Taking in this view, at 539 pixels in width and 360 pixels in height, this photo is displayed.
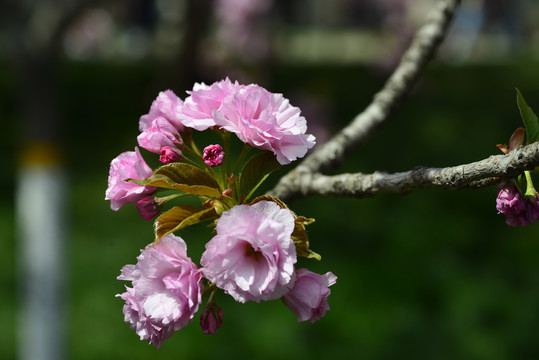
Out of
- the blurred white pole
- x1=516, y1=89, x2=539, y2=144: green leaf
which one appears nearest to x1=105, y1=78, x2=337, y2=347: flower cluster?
x1=516, y1=89, x2=539, y2=144: green leaf

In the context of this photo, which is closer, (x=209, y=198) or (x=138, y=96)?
(x=209, y=198)

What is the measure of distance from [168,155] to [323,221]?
4658 mm

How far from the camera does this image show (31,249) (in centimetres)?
405

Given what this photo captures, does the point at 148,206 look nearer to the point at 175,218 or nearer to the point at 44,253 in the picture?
the point at 175,218

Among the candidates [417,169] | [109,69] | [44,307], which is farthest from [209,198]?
[109,69]

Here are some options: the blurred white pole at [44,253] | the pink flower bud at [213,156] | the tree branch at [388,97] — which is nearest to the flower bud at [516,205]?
the pink flower bud at [213,156]

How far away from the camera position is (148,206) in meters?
0.96

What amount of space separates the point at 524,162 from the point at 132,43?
705 inches

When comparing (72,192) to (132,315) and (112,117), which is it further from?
(132,315)

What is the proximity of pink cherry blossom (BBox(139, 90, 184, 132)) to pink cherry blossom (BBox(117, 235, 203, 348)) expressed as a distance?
7.8 inches

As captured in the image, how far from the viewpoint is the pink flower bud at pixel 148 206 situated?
3.14 ft

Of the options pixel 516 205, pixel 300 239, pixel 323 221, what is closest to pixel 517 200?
pixel 516 205

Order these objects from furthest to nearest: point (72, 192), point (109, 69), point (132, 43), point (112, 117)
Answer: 1. point (132, 43)
2. point (109, 69)
3. point (112, 117)
4. point (72, 192)

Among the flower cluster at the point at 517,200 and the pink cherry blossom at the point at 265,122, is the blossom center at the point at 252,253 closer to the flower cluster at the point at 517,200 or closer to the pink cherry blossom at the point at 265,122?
the pink cherry blossom at the point at 265,122
